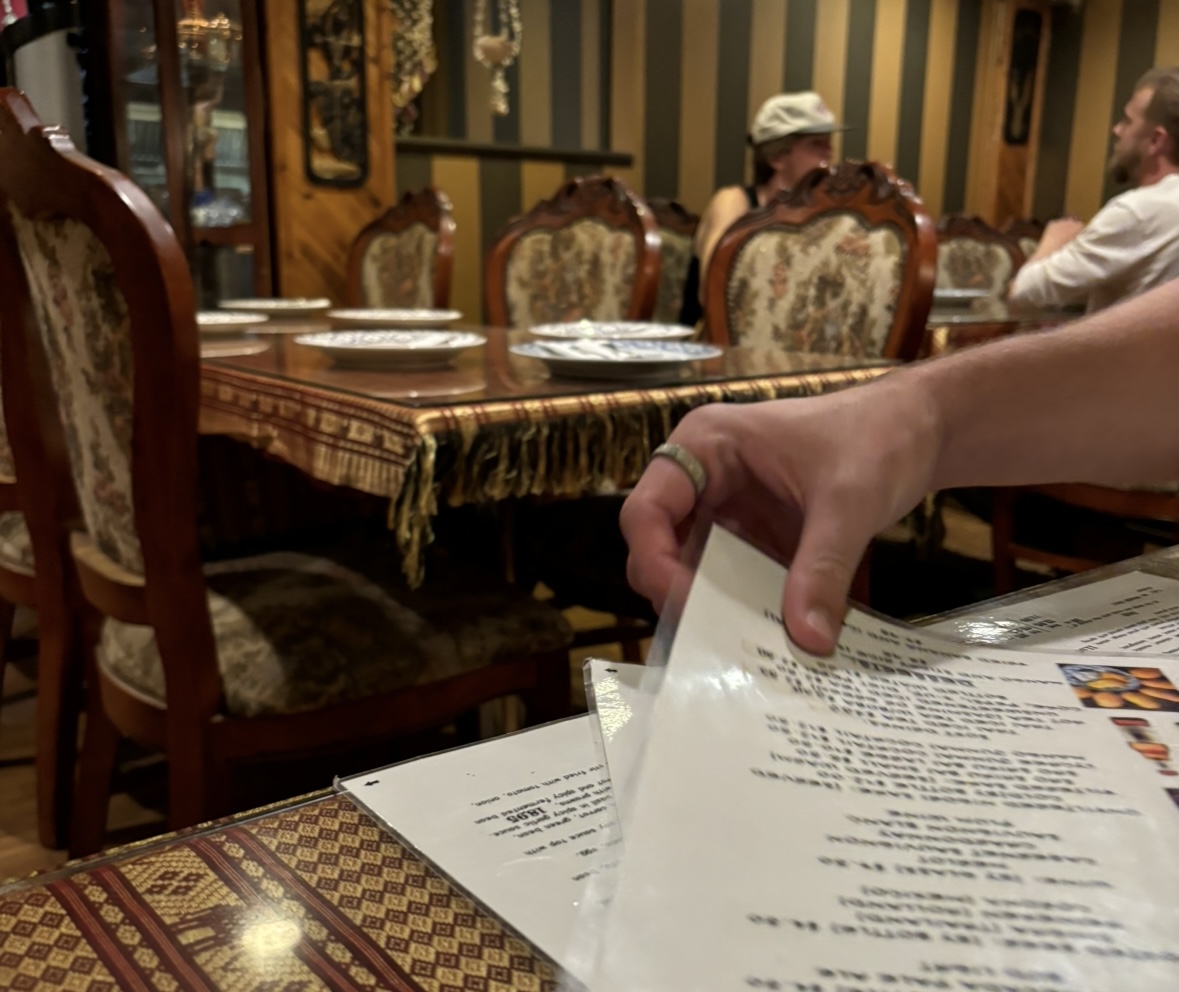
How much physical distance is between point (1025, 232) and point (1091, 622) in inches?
193

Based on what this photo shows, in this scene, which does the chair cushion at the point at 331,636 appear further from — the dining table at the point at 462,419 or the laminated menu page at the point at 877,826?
the laminated menu page at the point at 877,826

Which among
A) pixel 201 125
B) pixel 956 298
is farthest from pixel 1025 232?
pixel 201 125

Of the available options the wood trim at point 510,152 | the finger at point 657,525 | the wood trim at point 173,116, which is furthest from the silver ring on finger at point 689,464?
the wood trim at point 510,152

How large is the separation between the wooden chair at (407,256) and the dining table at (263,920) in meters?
2.31

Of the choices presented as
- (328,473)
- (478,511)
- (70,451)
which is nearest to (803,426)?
(328,473)

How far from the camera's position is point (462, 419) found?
100cm

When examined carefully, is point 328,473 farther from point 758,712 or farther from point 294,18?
point 294,18

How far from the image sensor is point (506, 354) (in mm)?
1539

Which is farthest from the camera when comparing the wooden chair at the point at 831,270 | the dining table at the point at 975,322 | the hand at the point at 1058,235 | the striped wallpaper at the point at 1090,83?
the striped wallpaper at the point at 1090,83

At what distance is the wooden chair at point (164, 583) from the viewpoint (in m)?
0.93

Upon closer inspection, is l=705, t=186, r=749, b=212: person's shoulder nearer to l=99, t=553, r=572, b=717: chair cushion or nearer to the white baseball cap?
the white baseball cap

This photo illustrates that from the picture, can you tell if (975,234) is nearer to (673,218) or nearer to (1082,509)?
(673,218)

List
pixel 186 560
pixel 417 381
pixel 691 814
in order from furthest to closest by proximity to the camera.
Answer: pixel 417 381 < pixel 186 560 < pixel 691 814

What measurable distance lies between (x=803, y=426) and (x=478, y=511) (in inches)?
58.0
